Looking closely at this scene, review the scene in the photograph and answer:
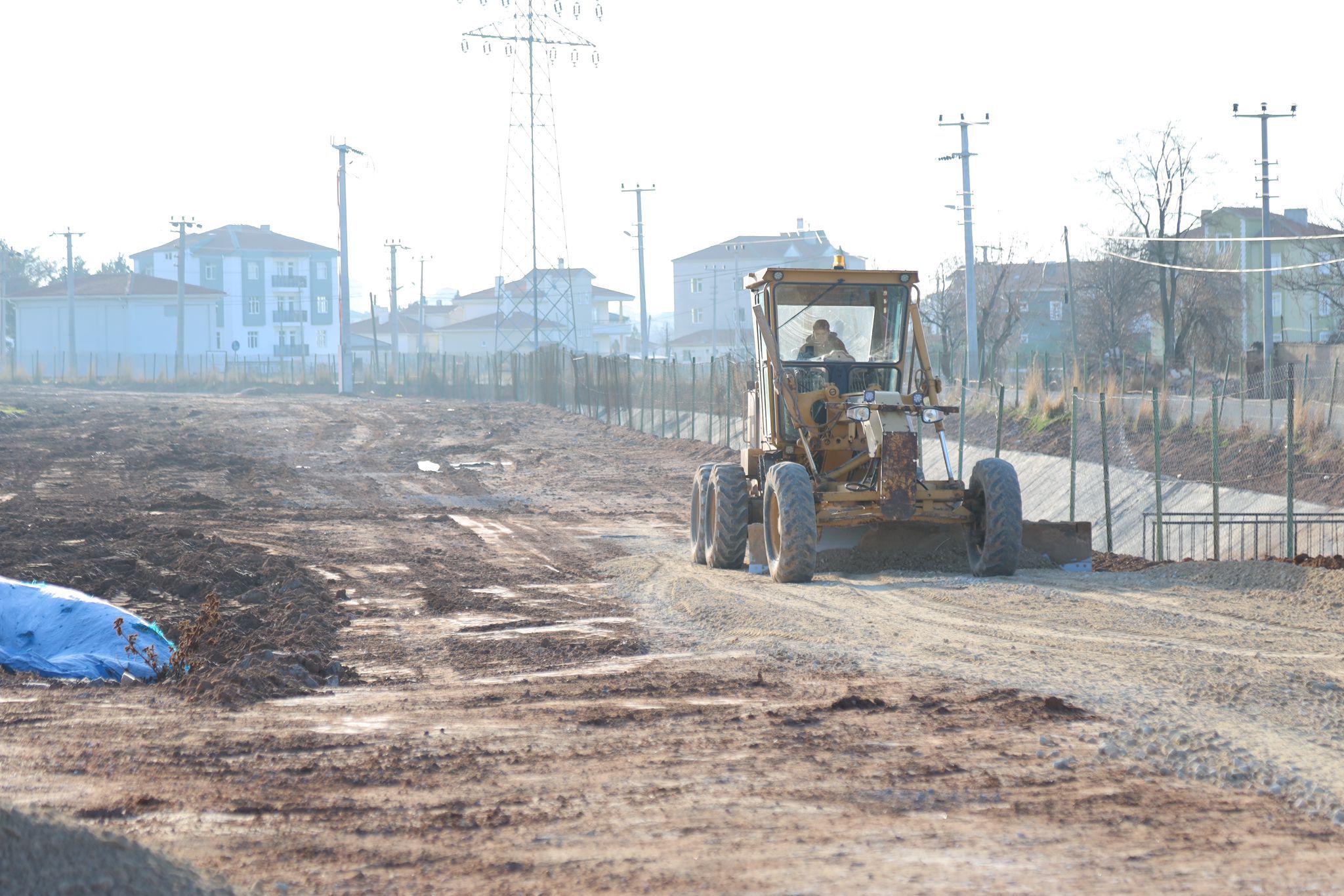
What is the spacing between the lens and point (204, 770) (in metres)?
5.97

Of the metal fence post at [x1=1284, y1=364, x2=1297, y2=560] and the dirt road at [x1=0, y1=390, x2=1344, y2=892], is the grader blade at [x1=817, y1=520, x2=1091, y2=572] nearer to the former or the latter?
the dirt road at [x1=0, y1=390, x2=1344, y2=892]

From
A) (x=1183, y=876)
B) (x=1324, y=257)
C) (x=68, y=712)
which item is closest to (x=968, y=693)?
(x=1183, y=876)

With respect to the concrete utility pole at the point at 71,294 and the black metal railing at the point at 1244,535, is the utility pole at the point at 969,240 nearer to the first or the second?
the black metal railing at the point at 1244,535

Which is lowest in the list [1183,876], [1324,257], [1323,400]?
[1183,876]

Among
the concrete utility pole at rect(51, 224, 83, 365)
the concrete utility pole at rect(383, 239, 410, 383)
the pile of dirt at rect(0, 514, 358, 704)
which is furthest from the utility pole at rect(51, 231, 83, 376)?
the pile of dirt at rect(0, 514, 358, 704)

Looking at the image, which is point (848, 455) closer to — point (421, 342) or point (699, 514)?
point (699, 514)

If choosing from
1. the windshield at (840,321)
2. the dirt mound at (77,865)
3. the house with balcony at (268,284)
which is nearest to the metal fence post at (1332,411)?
the windshield at (840,321)

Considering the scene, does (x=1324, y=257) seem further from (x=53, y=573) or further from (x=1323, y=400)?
(x=53, y=573)

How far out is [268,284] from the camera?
102812mm

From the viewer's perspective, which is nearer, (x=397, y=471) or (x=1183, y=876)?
(x=1183, y=876)

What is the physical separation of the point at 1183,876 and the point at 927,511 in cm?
729

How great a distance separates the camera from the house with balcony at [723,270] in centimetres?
10512

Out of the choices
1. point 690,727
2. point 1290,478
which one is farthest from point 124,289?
point 690,727

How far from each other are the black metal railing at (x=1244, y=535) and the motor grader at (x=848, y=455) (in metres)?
4.51
